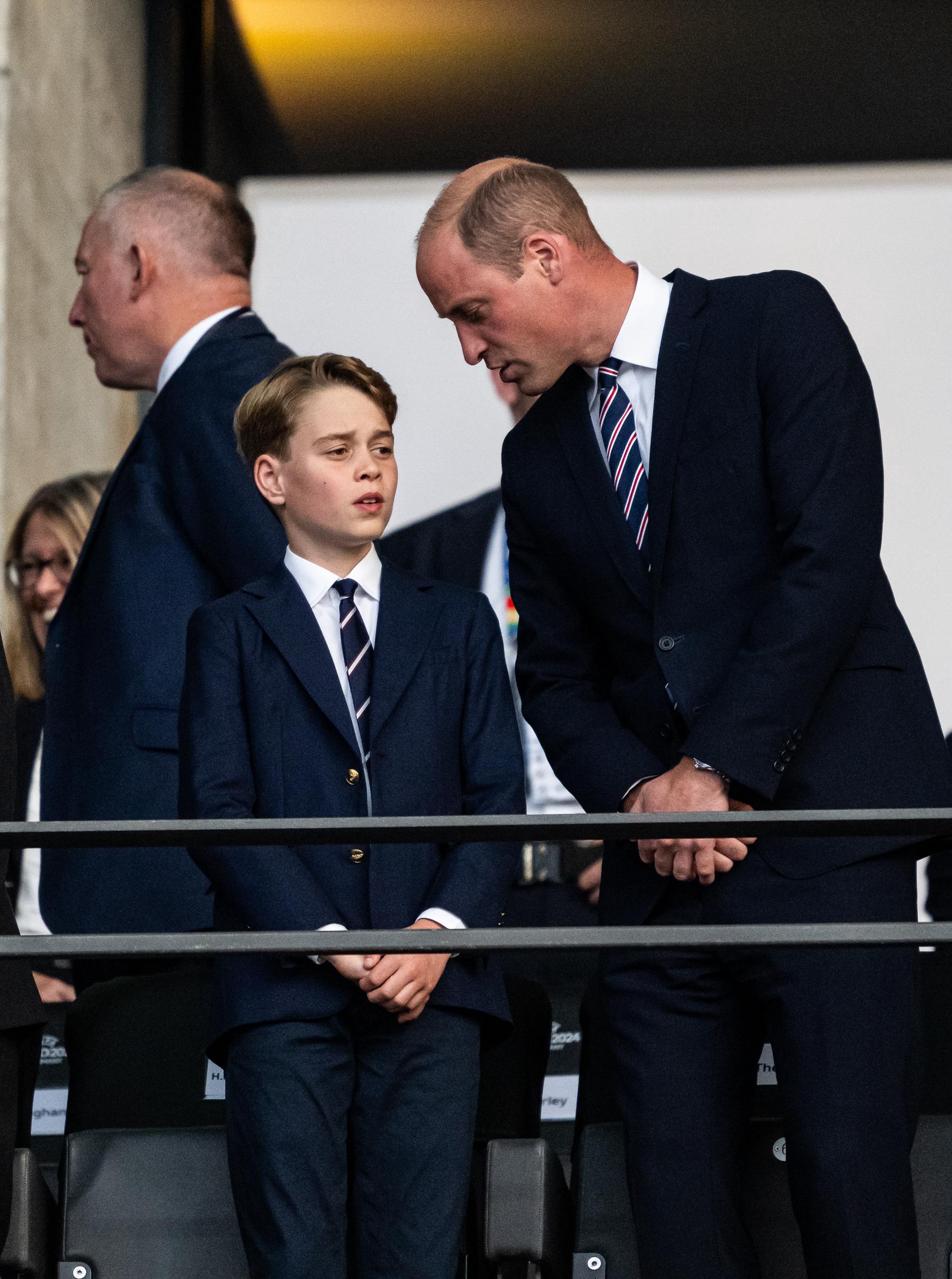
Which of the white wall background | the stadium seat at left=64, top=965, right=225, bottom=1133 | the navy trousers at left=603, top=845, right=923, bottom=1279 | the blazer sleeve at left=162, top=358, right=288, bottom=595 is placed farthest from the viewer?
the white wall background

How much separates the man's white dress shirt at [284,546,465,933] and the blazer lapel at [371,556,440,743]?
0.05 feet

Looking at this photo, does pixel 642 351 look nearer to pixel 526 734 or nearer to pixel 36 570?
pixel 36 570

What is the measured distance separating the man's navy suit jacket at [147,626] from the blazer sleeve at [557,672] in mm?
469

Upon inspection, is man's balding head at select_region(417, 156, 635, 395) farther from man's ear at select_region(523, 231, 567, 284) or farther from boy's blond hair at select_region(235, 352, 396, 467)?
boy's blond hair at select_region(235, 352, 396, 467)

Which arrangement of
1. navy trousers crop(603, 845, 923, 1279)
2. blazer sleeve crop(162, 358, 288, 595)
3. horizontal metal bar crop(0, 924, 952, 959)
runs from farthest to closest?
1. blazer sleeve crop(162, 358, 288, 595)
2. navy trousers crop(603, 845, 923, 1279)
3. horizontal metal bar crop(0, 924, 952, 959)

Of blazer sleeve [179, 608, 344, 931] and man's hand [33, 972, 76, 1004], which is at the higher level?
blazer sleeve [179, 608, 344, 931]

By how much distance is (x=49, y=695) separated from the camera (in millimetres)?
2994

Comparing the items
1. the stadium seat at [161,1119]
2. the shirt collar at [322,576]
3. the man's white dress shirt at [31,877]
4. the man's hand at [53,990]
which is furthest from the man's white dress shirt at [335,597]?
the man's white dress shirt at [31,877]

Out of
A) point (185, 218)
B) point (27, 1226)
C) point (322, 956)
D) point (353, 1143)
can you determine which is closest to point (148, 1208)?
point (27, 1226)

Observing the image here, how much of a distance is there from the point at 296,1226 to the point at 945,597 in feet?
11.5

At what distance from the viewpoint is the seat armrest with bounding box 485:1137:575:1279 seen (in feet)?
8.12

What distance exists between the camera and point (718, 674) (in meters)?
2.31

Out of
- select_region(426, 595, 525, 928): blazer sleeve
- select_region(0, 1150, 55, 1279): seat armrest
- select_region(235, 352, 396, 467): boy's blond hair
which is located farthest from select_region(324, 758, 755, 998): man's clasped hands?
select_region(235, 352, 396, 467): boy's blond hair

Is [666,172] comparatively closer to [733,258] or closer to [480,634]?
[733,258]
